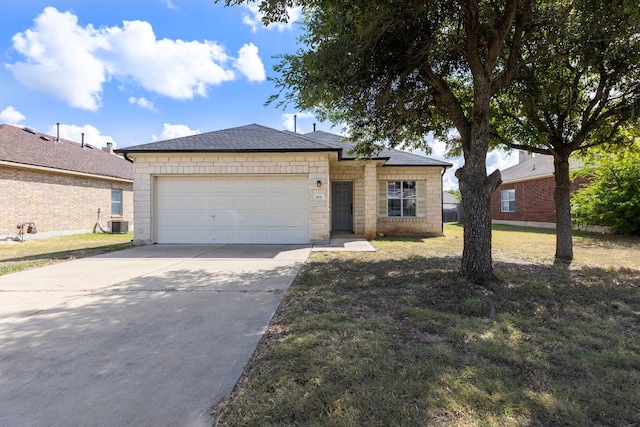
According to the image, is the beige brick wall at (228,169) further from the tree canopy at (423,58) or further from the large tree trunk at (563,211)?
the large tree trunk at (563,211)

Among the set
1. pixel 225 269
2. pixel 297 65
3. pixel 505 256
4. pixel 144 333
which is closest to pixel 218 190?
pixel 225 269

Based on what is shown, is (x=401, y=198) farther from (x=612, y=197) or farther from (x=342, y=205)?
(x=612, y=197)

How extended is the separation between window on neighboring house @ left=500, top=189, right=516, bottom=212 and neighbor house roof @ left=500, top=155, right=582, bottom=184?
3.41ft

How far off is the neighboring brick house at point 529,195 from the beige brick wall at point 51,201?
24.2 meters

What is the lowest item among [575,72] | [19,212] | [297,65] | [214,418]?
[214,418]

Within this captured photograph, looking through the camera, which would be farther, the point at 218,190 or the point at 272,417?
the point at 218,190

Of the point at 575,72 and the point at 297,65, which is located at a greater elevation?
the point at 575,72

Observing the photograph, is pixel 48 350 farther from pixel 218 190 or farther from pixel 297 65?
pixel 218 190

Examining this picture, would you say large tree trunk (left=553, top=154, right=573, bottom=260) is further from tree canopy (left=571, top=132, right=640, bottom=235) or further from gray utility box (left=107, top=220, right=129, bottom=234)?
gray utility box (left=107, top=220, right=129, bottom=234)

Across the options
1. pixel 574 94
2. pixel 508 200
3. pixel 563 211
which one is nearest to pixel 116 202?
pixel 563 211

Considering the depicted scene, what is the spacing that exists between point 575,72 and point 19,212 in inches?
779

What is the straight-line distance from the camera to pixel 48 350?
10.6ft

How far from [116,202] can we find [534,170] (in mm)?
26333

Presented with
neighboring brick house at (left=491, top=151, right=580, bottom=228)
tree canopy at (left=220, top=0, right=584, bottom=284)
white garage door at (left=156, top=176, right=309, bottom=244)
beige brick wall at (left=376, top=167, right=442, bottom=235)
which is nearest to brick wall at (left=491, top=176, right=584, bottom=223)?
neighboring brick house at (left=491, top=151, right=580, bottom=228)
